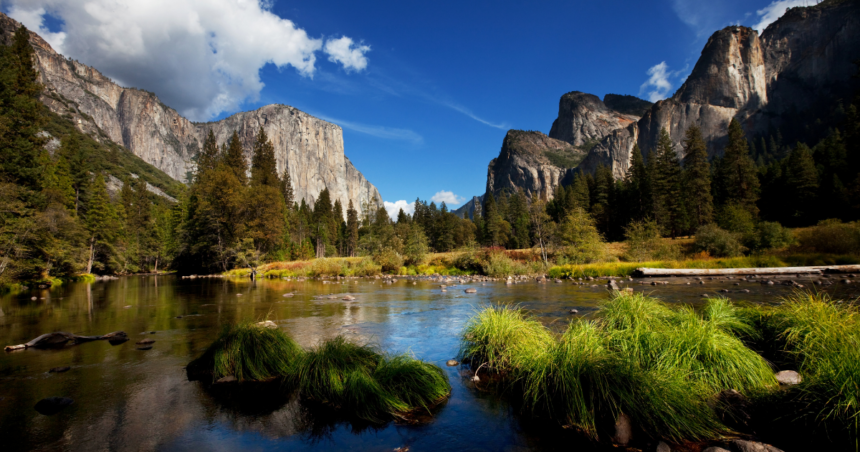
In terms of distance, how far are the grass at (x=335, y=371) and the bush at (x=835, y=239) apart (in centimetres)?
3613

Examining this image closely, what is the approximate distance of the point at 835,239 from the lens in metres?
27.0

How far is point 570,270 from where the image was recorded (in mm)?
30672

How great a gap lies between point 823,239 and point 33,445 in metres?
42.8

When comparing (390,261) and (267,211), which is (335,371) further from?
(267,211)

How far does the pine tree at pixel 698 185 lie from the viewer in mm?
52156

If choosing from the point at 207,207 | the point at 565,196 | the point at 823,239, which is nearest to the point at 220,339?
the point at 823,239

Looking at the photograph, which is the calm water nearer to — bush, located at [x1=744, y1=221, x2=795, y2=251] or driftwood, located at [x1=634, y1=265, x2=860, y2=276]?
driftwood, located at [x1=634, y1=265, x2=860, y2=276]

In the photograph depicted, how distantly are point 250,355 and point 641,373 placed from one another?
6.93 metres

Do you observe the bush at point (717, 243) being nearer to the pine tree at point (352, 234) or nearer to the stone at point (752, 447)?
the stone at point (752, 447)

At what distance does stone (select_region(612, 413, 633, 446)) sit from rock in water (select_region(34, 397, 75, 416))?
8097 mm

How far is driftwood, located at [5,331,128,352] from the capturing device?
9.45 meters

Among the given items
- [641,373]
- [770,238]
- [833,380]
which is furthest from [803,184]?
[641,373]

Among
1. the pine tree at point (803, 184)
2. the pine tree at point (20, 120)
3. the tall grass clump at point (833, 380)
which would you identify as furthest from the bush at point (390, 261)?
the pine tree at point (803, 184)

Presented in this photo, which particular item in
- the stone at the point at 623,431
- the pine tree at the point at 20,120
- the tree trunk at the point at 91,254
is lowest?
the stone at the point at 623,431
